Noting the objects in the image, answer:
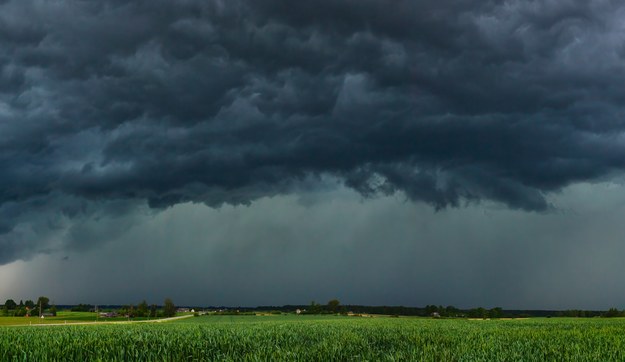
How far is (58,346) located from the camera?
16.2 meters

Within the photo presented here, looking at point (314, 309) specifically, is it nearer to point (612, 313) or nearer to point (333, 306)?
point (333, 306)

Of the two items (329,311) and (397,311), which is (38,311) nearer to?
(329,311)

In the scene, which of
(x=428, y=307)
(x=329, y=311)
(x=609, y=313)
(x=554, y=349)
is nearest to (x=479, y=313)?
(x=428, y=307)

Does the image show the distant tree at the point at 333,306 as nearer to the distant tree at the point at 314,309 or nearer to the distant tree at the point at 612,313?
the distant tree at the point at 314,309

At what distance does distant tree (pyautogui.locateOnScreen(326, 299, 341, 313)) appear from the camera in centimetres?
18085

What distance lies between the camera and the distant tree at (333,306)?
593 feet

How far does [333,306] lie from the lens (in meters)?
186

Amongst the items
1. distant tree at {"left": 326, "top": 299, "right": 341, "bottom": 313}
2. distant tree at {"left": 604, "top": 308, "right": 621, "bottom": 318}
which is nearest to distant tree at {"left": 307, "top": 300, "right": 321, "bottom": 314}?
distant tree at {"left": 326, "top": 299, "right": 341, "bottom": 313}

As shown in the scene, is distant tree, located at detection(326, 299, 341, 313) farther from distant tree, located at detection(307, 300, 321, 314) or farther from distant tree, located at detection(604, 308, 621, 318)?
distant tree, located at detection(604, 308, 621, 318)

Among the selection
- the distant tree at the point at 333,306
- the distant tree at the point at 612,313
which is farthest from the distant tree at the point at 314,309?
the distant tree at the point at 612,313

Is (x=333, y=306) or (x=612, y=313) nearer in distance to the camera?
(x=612, y=313)

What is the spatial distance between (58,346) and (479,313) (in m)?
168

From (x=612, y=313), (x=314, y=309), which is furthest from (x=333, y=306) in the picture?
(x=612, y=313)

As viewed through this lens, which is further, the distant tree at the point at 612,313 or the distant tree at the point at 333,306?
the distant tree at the point at 333,306
